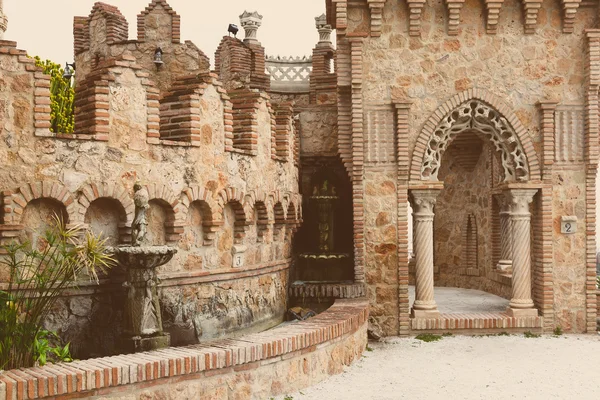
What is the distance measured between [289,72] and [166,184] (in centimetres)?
1707

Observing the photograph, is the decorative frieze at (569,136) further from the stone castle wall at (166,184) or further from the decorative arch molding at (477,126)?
the stone castle wall at (166,184)

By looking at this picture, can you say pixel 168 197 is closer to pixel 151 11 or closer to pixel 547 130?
pixel 547 130

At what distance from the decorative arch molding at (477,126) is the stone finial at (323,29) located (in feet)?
43.1

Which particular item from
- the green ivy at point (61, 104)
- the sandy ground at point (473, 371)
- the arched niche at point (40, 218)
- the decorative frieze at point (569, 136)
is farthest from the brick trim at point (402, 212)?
the green ivy at point (61, 104)

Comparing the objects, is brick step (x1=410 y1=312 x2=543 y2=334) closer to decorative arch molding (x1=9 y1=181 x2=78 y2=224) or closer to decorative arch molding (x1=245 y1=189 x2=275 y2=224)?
decorative arch molding (x1=245 y1=189 x2=275 y2=224)

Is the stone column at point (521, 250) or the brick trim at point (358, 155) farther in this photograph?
the stone column at point (521, 250)

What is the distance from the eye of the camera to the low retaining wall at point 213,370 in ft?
17.3

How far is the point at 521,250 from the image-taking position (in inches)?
426

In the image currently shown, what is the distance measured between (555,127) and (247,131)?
4.82 metres

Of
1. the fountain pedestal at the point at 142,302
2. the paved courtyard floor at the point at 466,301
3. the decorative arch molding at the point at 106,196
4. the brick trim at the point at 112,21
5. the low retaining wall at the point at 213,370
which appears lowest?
the paved courtyard floor at the point at 466,301

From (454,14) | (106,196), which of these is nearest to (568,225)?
(454,14)

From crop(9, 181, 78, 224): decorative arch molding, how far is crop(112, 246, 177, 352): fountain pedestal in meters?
0.63

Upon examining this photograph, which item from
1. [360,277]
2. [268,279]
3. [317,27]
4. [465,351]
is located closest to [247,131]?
[268,279]

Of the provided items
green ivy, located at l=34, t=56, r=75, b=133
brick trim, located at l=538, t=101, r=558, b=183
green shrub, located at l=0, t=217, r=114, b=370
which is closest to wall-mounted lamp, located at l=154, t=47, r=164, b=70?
green ivy, located at l=34, t=56, r=75, b=133
